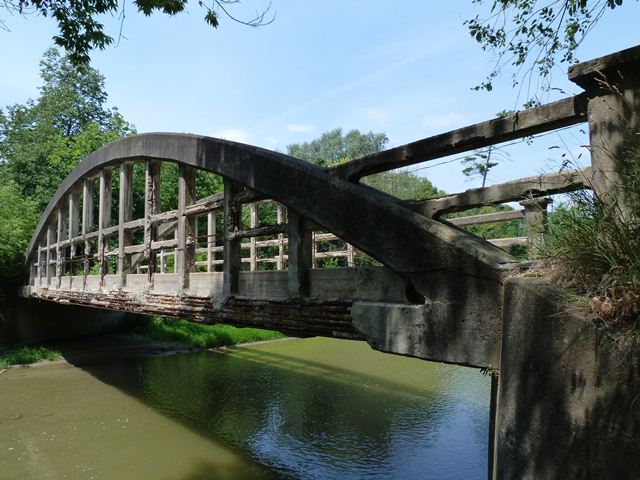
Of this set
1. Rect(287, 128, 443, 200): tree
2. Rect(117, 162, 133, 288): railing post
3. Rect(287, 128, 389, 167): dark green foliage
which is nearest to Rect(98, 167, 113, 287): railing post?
Rect(117, 162, 133, 288): railing post

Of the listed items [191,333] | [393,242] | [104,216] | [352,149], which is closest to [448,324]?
[393,242]

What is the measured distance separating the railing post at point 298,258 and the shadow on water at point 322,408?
3678mm

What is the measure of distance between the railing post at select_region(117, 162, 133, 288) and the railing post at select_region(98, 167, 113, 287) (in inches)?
31.0

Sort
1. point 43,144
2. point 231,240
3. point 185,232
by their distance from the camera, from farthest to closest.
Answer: point 43,144 → point 185,232 → point 231,240

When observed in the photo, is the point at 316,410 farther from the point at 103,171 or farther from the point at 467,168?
the point at 467,168

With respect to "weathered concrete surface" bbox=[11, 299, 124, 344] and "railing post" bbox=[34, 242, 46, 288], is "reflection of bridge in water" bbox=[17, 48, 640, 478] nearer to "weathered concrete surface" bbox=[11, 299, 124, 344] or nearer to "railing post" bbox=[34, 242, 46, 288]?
"railing post" bbox=[34, 242, 46, 288]

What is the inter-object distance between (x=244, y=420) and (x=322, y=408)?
1599 mm

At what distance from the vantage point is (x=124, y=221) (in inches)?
331

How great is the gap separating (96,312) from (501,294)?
17372 millimetres

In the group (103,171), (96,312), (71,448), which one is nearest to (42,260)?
(96,312)

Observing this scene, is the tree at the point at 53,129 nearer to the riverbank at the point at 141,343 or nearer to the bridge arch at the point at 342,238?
the riverbank at the point at 141,343

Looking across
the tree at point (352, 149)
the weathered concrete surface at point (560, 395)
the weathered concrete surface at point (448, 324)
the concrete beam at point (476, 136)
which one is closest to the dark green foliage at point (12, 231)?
the concrete beam at point (476, 136)

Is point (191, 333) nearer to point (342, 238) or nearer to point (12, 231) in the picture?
point (12, 231)

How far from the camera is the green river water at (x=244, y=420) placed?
7.10m
